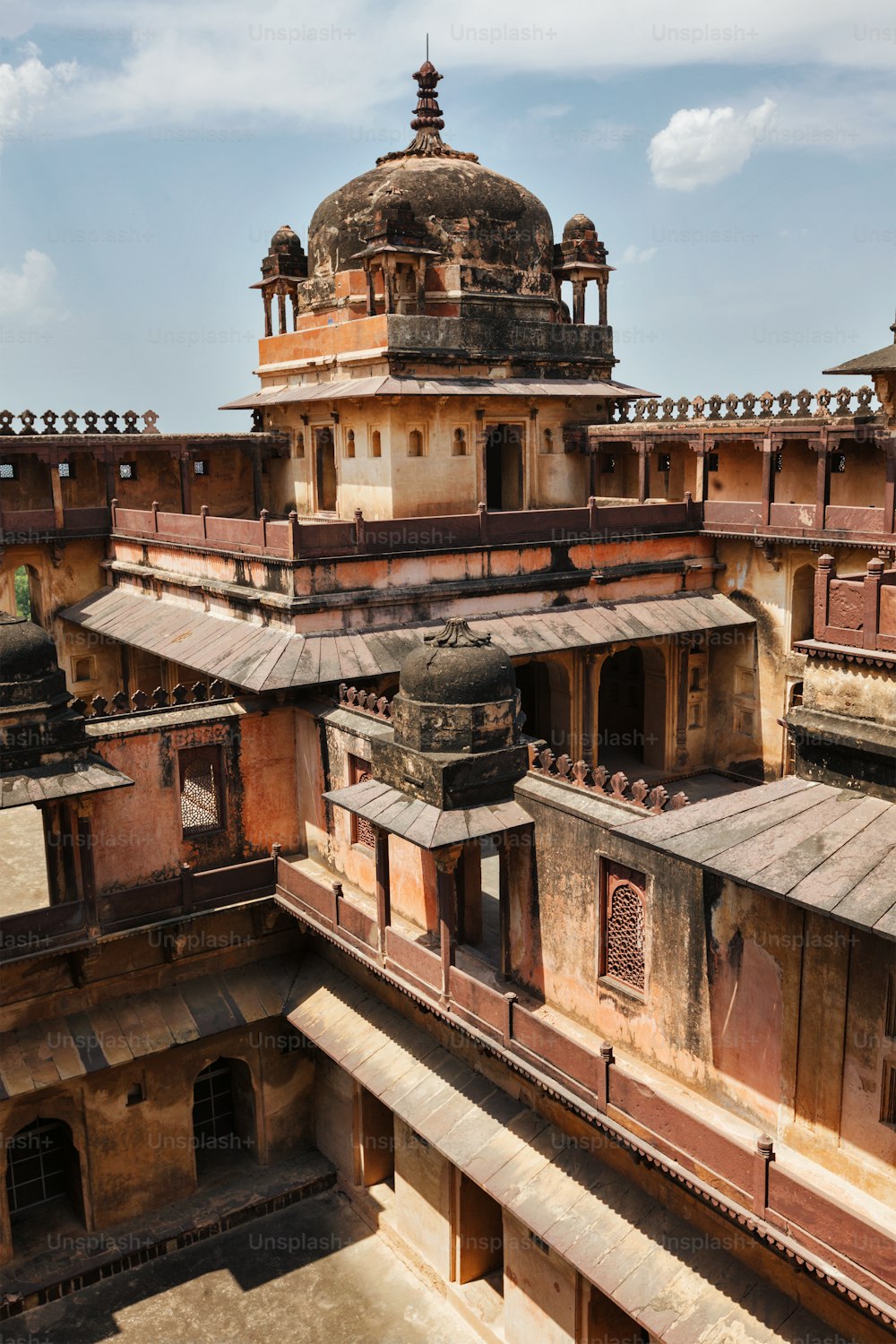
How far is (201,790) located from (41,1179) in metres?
6.28

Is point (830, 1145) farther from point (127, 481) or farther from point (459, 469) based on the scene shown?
point (127, 481)

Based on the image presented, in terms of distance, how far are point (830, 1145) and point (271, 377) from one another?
22.1m

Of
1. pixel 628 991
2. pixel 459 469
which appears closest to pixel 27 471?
pixel 459 469

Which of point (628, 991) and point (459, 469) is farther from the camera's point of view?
Result: point (459, 469)

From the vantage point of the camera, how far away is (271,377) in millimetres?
27281

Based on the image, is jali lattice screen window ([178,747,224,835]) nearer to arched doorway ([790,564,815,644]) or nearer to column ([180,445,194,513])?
column ([180,445,194,513])

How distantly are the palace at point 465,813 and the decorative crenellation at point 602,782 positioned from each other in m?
0.08

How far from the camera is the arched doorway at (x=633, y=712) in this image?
2333 cm

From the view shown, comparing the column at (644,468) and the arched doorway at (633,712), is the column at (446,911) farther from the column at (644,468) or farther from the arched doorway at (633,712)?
the column at (644,468)

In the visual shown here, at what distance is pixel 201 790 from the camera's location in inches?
686

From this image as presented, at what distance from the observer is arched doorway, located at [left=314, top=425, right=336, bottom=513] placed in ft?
84.3

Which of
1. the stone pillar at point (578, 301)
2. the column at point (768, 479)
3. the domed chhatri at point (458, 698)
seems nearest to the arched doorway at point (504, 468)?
the stone pillar at point (578, 301)

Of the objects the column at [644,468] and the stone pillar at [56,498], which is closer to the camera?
the column at [644,468]

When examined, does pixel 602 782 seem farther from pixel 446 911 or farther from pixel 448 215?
pixel 448 215
